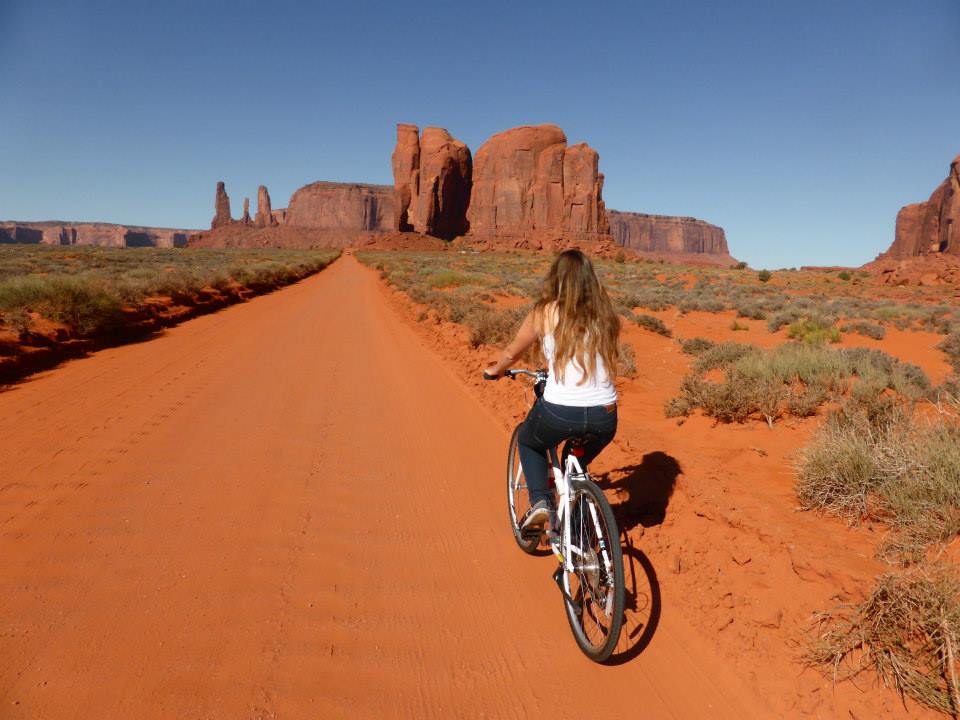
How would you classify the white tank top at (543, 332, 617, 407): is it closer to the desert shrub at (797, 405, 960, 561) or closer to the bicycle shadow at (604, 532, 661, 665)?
the bicycle shadow at (604, 532, 661, 665)

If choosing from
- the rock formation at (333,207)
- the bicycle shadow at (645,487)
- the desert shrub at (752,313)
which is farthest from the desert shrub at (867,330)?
the rock formation at (333,207)

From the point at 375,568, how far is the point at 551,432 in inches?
60.2

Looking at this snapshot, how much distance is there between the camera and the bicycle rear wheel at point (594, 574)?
2.39m

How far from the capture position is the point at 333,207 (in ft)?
550

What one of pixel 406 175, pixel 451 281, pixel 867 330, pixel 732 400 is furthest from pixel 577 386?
pixel 406 175

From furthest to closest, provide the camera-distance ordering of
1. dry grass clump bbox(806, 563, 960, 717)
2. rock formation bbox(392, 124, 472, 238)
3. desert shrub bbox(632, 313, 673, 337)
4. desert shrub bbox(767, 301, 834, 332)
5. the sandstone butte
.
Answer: the sandstone butte < rock formation bbox(392, 124, 472, 238) < desert shrub bbox(767, 301, 834, 332) < desert shrub bbox(632, 313, 673, 337) < dry grass clump bbox(806, 563, 960, 717)

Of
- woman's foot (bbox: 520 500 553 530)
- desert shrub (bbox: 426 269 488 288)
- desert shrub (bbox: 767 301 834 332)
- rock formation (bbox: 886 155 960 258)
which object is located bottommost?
woman's foot (bbox: 520 500 553 530)

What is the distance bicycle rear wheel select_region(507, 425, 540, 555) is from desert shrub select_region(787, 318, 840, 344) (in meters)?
10.5

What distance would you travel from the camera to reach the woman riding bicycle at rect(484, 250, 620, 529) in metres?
2.65

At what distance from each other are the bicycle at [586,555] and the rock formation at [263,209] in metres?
183

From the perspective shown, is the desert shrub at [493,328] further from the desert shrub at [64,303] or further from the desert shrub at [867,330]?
the desert shrub at [867,330]

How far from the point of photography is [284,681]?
2365 mm

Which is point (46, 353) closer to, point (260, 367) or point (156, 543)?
point (260, 367)

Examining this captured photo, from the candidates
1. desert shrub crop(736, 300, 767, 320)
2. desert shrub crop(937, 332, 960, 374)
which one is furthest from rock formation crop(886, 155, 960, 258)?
desert shrub crop(937, 332, 960, 374)
